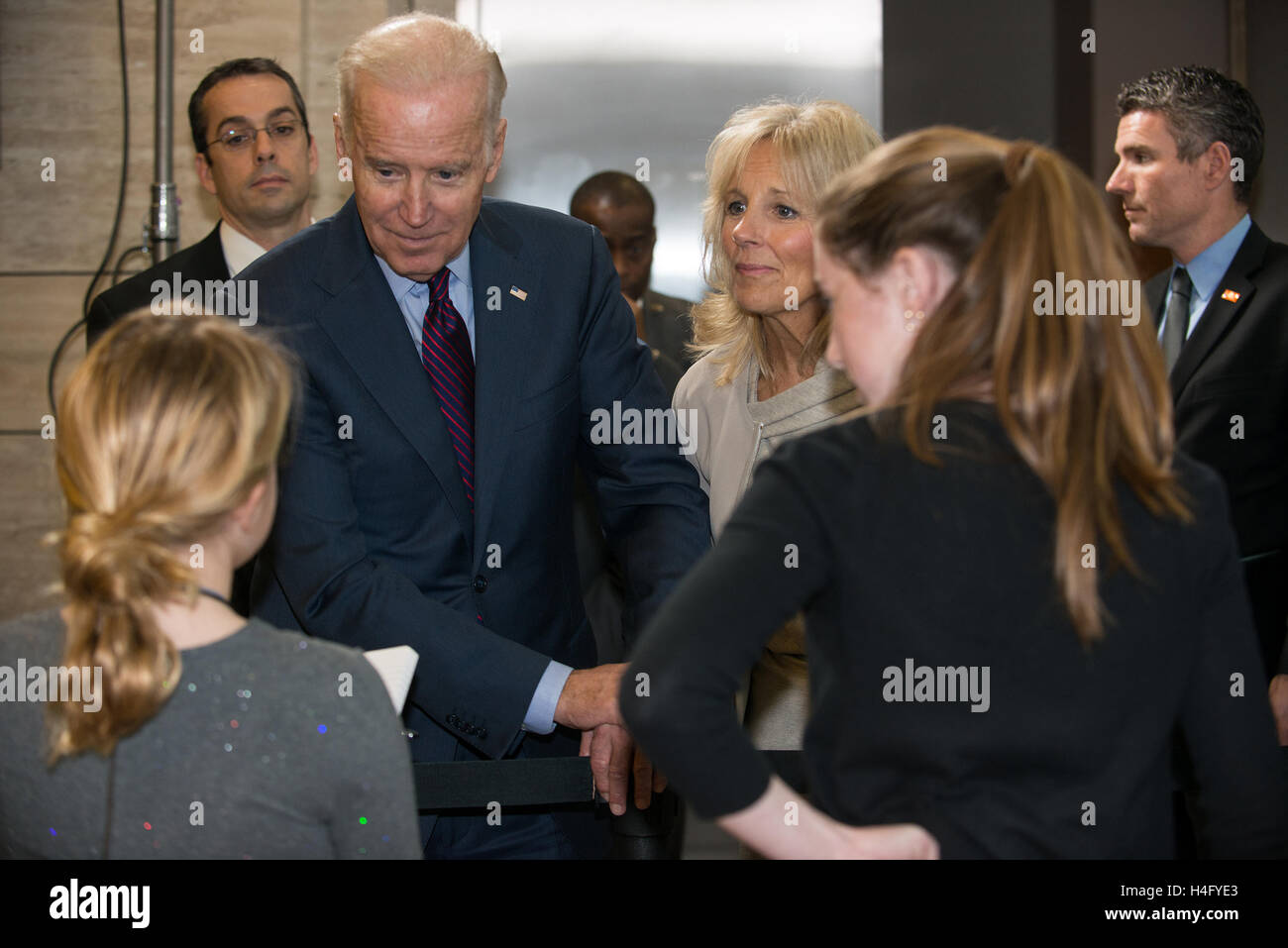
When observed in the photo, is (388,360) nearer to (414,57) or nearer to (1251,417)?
(414,57)

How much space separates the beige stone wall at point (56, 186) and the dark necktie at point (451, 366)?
2.10 metres

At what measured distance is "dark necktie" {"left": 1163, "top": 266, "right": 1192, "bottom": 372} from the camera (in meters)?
2.99

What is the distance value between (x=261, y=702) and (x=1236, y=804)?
0.96 m

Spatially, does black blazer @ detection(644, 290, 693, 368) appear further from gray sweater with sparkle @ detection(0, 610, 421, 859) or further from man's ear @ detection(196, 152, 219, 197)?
gray sweater with sparkle @ detection(0, 610, 421, 859)

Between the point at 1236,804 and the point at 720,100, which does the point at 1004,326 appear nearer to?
the point at 1236,804

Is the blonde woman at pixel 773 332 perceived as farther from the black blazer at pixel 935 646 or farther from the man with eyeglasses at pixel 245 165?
the man with eyeglasses at pixel 245 165

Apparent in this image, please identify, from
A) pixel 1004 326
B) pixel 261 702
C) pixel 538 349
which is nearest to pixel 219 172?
pixel 538 349

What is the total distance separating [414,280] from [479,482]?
370mm

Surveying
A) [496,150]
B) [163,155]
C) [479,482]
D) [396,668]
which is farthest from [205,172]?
[396,668]

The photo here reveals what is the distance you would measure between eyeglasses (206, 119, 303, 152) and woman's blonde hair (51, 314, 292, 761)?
2.40 metres

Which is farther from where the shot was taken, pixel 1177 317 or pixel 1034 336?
pixel 1177 317

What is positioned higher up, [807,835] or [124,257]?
[124,257]

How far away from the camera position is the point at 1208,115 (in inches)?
121

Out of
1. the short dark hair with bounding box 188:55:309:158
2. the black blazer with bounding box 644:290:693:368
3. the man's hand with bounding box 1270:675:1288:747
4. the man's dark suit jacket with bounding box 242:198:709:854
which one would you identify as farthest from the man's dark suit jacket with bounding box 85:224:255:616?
the man's hand with bounding box 1270:675:1288:747
